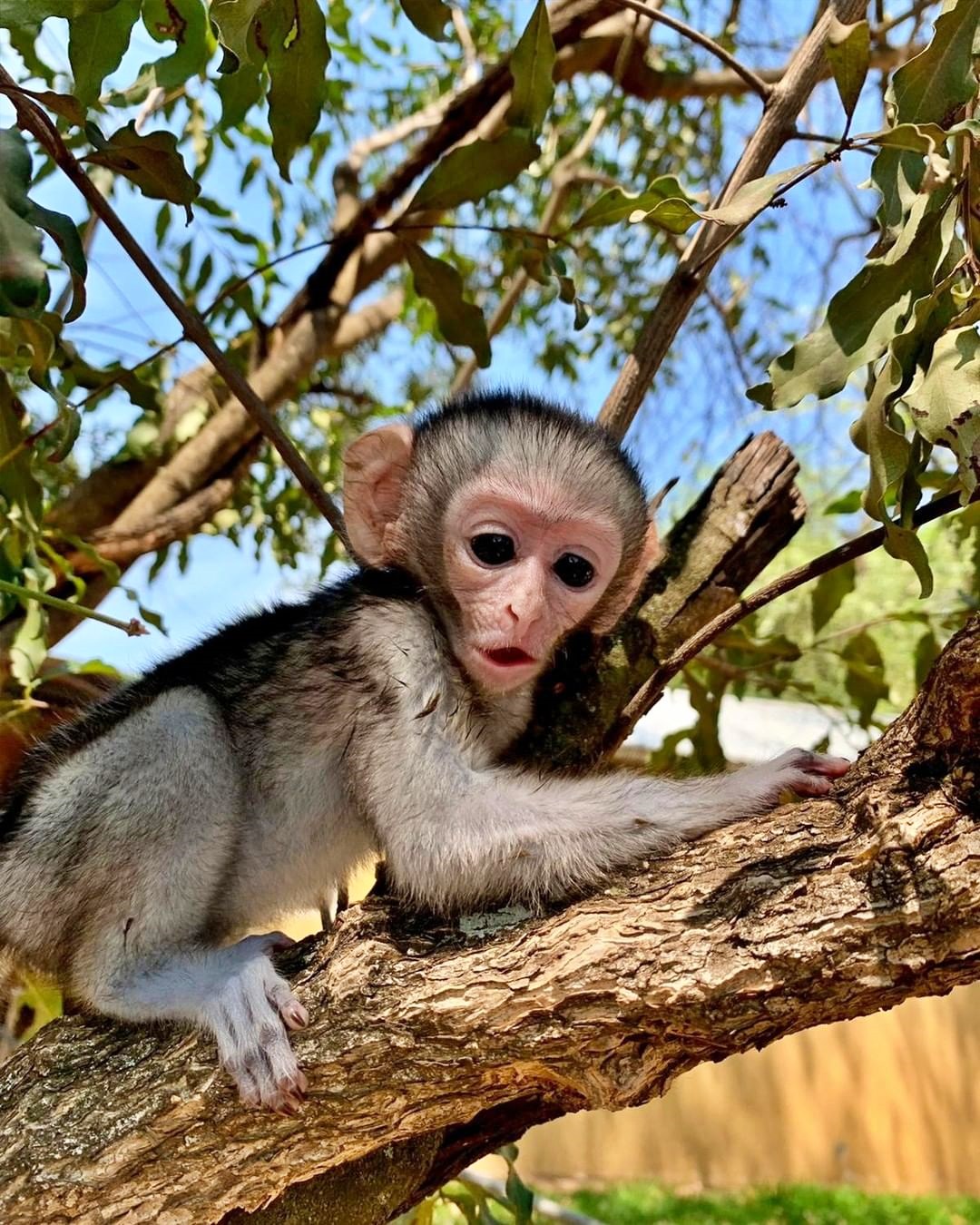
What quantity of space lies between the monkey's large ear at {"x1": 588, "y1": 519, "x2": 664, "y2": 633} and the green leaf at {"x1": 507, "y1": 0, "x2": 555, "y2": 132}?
1191 millimetres

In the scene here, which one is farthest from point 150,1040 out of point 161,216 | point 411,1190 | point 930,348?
point 161,216

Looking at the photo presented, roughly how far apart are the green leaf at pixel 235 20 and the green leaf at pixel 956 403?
1.38 meters

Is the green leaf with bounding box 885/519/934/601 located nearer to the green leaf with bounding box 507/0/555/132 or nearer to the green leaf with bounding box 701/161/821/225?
the green leaf with bounding box 701/161/821/225

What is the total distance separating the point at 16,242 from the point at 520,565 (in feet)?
4.58

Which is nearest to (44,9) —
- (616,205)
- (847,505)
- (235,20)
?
(235,20)

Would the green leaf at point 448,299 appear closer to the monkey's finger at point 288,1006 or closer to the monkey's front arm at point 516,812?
the monkey's front arm at point 516,812

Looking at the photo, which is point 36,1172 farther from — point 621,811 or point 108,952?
point 621,811

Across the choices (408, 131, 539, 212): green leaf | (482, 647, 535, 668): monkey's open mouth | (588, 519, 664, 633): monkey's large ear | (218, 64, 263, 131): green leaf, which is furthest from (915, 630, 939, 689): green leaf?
(218, 64, 263, 131): green leaf

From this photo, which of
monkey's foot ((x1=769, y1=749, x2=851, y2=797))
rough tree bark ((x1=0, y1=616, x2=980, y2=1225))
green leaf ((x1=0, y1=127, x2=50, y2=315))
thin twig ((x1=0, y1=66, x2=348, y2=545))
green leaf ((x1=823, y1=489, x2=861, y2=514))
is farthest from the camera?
green leaf ((x1=823, y1=489, x2=861, y2=514))

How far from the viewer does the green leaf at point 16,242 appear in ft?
6.86

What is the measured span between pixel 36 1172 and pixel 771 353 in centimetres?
630

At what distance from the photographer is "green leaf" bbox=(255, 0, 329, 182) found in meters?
2.68

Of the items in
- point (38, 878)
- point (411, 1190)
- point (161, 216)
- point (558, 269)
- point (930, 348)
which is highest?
point (161, 216)

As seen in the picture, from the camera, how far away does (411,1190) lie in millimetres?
2842
